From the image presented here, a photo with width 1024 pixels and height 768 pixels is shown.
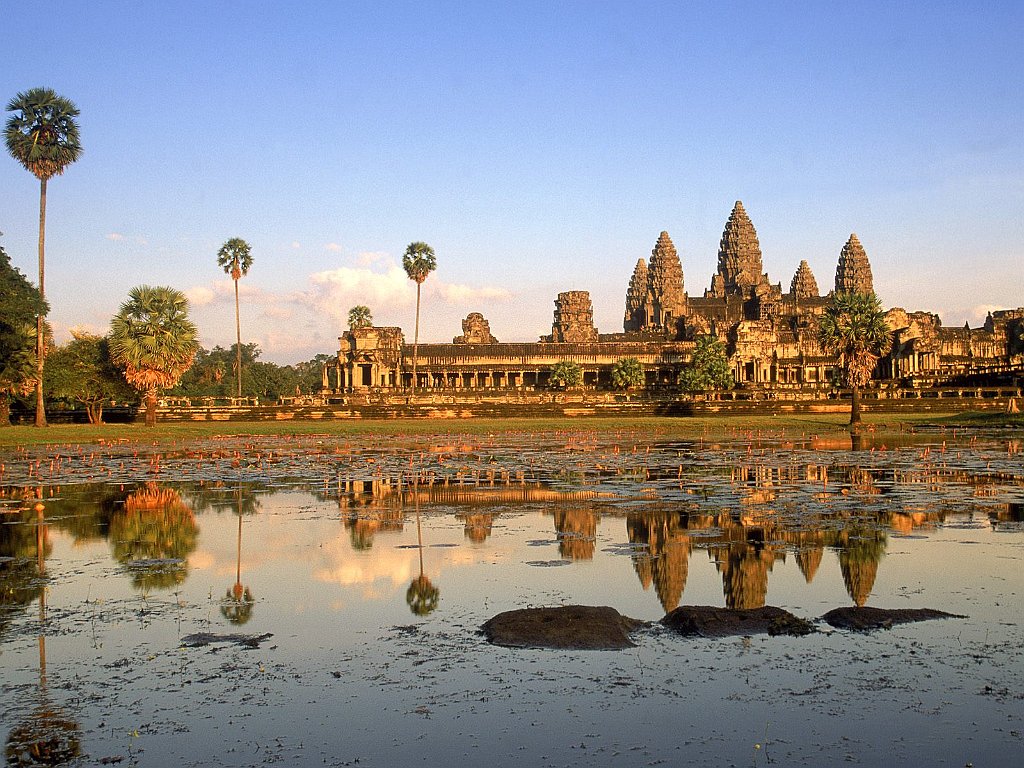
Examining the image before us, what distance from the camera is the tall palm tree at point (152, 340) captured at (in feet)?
190

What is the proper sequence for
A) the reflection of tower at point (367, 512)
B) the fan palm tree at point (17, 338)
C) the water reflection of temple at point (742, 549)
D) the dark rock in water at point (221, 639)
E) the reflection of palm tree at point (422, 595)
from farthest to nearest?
1. the fan palm tree at point (17, 338)
2. the reflection of tower at point (367, 512)
3. the water reflection of temple at point (742, 549)
4. the reflection of palm tree at point (422, 595)
5. the dark rock in water at point (221, 639)

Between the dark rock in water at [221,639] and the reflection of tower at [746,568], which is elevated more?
the reflection of tower at [746,568]

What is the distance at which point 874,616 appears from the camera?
966cm

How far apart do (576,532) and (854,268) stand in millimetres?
149923

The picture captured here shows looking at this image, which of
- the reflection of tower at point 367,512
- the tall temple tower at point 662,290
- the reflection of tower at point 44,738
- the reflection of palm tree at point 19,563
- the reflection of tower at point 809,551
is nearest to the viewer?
the reflection of tower at point 44,738

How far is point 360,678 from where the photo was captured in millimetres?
8250

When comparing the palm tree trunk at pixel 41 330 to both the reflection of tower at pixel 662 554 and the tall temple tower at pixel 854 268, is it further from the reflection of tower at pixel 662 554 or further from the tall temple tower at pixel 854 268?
the tall temple tower at pixel 854 268

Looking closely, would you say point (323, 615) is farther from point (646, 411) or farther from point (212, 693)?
point (646, 411)

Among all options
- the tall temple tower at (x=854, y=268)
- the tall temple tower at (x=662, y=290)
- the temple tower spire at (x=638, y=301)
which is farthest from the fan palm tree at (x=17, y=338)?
the tall temple tower at (x=854, y=268)

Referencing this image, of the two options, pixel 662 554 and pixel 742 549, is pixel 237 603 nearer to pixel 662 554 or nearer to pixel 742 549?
pixel 662 554

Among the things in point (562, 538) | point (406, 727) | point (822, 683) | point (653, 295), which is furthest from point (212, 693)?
point (653, 295)

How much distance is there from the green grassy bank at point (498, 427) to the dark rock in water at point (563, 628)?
3632 centimetres

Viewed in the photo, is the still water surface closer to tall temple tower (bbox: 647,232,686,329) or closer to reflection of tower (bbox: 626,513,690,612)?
reflection of tower (bbox: 626,513,690,612)

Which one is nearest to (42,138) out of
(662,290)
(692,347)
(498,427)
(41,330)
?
(41,330)
